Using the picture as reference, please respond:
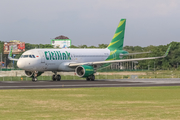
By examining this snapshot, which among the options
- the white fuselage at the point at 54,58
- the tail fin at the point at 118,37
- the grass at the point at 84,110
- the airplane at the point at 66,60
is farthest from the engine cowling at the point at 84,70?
the grass at the point at 84,110

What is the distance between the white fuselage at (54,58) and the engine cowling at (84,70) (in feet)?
4.90

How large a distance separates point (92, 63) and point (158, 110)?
3798 cm

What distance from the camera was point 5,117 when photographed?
18.7 meters

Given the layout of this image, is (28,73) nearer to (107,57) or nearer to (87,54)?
(87,54)

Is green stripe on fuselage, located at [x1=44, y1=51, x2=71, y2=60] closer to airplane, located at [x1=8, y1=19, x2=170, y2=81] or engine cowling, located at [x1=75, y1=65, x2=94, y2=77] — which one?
airplane, located at [x1=8, y1=19, x2=170, y2=81]

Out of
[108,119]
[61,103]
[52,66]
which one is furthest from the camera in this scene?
[52,66]

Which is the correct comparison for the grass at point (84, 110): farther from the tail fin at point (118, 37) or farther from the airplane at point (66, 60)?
the tail fin at point (118, 37)

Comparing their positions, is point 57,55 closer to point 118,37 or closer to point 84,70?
point 84,70

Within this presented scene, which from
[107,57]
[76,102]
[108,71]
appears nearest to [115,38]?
[107,57]

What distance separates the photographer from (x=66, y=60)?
5834 centimetres

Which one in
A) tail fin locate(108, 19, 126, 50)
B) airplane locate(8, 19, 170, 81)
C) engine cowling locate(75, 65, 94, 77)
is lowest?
engine cowling locate(75, 65, 94, 77)

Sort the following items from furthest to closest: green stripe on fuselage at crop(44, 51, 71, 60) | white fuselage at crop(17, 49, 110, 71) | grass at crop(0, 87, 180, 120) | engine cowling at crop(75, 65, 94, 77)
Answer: engine cowling at crop(75, 65, 94, 77)
green stripe on fuselage at crop(44, 51, 71, 60)
white fuselage at crop(17, 49, 110, 71)
grass at crop(0, 87, 180, 120)

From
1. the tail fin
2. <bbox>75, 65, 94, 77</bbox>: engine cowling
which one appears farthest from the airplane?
the tail fin

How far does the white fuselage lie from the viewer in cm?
5373
